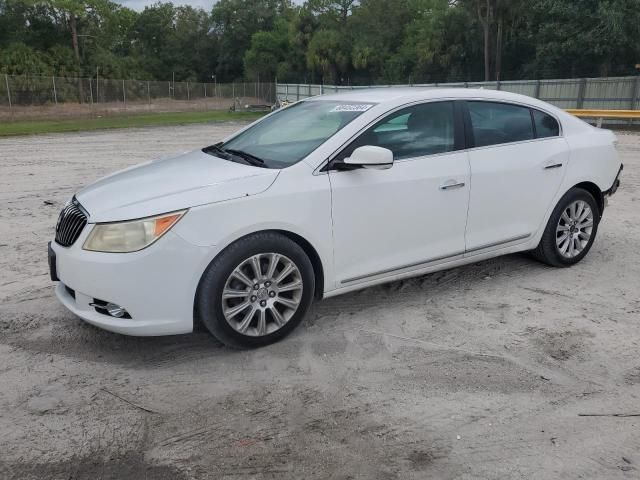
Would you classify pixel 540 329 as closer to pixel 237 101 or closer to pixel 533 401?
pixel 533 401

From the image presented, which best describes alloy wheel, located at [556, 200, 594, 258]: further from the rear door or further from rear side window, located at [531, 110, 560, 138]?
rear side window, located at [531, 110, 560, 138]

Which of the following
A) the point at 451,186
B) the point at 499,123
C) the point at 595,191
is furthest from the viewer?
the point at 595,191

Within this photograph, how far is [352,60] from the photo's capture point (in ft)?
212

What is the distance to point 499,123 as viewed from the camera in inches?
195

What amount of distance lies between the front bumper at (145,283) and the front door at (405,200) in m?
1.07

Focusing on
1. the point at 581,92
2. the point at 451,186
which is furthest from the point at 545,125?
the point at 581,92

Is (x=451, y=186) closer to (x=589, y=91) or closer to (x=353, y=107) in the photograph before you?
(x=353, y=107)

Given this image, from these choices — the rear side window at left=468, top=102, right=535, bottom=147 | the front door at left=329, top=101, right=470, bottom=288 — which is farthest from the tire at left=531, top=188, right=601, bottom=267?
the front door at left=329, top=101, right=470, bottom=288

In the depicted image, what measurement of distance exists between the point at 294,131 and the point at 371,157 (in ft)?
3.32

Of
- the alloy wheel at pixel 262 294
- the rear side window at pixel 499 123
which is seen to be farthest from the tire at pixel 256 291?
the rear side window at pixel 499 123

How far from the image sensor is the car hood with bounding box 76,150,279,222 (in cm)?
360

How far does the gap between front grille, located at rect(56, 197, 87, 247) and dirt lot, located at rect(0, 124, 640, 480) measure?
74 cm

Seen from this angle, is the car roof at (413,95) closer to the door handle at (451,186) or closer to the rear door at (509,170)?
the rear door at (509,170)

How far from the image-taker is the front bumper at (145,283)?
3.48 meters
